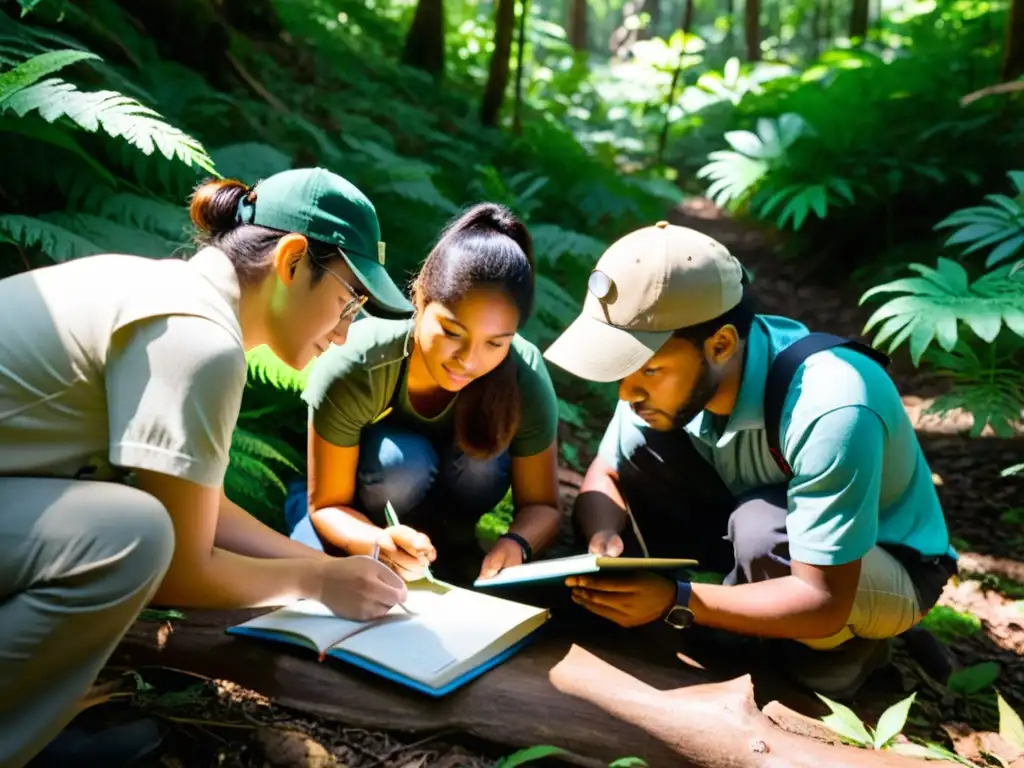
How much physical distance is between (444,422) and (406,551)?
562 mm

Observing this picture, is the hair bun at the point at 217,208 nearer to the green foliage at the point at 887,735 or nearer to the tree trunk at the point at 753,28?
the green foliage at the point at 887,735

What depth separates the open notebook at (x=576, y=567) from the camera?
2018mm

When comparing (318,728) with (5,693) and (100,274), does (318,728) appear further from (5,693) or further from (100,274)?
(100,274)

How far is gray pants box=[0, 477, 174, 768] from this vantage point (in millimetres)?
1549

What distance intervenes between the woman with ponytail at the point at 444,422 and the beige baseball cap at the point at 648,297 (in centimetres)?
25

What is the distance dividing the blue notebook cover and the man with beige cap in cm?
29

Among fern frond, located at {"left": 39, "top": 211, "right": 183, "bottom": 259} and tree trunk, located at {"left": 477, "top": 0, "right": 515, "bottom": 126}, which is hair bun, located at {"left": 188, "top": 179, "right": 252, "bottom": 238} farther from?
tree trunk, located at {"left": 477, "top": 0, "right": 515, "bottom": 126}

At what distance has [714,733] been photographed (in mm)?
1986

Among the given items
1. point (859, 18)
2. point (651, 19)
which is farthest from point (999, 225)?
point (651, 19)

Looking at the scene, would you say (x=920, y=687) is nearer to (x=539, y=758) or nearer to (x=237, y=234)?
(x=539, y=758)

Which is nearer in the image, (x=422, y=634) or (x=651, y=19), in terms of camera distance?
(x=422, y=634)

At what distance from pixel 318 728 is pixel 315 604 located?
0.32 meters

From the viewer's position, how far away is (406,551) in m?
2.38

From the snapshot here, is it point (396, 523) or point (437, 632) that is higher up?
point (396, 523)
